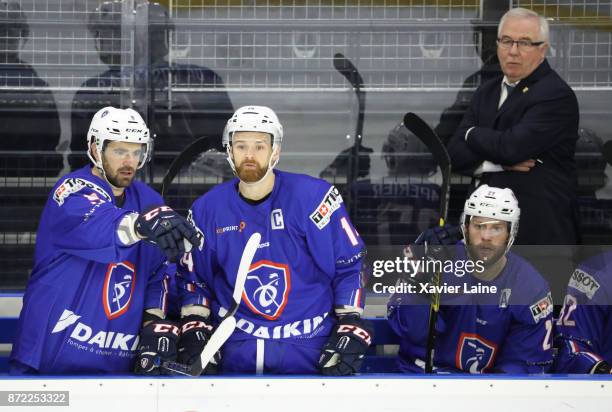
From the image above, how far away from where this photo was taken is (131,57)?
4.45 meters

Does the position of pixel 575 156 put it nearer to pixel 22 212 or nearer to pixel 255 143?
pixel 255 143

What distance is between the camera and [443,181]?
154 inches

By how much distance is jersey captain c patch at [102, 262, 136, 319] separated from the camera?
355 cm

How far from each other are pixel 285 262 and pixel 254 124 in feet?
1.38

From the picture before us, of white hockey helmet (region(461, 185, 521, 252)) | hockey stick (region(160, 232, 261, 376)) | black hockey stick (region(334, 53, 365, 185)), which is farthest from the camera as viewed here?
black hockey stick (region(334, 53, 365, 185))

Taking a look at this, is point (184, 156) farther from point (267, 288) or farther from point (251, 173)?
point (267, 288)

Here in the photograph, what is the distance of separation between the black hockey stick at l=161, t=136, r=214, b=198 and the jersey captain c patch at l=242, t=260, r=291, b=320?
0.73 metres

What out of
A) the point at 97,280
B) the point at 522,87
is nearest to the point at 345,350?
the point at 97,280

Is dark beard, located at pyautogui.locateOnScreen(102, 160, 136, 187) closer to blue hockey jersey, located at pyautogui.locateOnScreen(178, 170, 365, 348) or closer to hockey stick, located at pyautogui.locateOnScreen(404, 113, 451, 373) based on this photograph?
blue hockey jersey, located at pyautogui.locateOnScreen(178, 170, 365, 348)

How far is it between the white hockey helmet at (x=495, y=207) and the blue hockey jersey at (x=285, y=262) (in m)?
0.46

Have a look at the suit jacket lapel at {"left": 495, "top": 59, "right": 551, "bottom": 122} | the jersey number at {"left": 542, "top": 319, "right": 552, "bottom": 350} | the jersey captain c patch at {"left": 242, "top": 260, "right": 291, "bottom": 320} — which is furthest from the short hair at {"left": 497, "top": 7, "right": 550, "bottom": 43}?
the jersey captain c patch at {"left": 242, "top": 260, "right": 291, "bottom": 320}

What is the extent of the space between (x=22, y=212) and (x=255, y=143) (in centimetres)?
129
